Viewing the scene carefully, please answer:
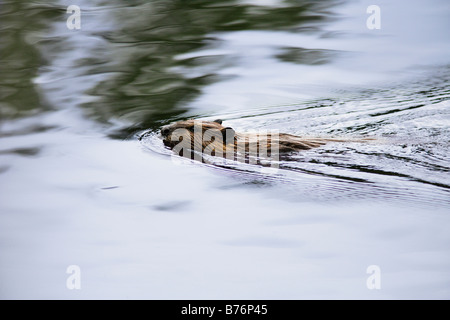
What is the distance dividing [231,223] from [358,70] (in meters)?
3.57

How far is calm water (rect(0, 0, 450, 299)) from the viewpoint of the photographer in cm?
368

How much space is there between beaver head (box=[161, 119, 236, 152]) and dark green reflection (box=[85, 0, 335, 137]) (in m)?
0.85

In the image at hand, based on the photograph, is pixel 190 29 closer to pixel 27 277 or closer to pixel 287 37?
pixel 287 37

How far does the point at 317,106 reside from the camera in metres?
6.32

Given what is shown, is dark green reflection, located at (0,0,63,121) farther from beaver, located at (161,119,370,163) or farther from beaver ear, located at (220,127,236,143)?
beaver ear, located at (220,127,236,143)

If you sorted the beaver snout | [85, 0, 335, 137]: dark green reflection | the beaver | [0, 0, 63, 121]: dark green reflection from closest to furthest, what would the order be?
the beaver < the beaver snout < [85, 0, 335, 137]: dark green reflection < [0, 0, 63, 121]: dark green reflection

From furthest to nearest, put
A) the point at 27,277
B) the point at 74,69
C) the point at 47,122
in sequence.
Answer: the point at 74,69 < the point at 47,122 < the point at 27,277

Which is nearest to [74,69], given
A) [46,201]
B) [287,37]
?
[287,37]

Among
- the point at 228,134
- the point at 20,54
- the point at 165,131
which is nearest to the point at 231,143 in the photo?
the point at 228,134

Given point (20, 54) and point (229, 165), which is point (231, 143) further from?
point (20, 54)

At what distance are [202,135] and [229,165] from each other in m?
0.31

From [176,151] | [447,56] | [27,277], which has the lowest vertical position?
[27,277]

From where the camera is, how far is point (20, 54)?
8414mm

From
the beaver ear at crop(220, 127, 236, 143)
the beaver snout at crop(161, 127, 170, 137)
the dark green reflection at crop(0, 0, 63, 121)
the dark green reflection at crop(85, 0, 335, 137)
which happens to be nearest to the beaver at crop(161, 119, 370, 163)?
the beaver ear at crop(220, 127, 236, 143)
